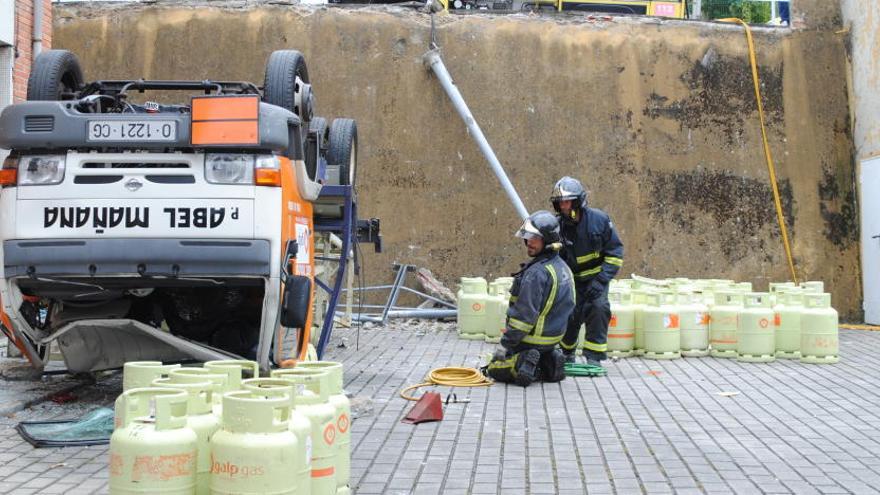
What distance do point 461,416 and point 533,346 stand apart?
1713 millimetres

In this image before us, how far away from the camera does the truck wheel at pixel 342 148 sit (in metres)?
9.41

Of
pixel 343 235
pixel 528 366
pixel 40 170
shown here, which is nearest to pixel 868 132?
pixel 528 366

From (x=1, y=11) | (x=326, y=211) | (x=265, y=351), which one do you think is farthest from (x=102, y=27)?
(x=265, y=351)

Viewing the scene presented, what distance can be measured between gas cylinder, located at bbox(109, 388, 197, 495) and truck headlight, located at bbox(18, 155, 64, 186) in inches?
155

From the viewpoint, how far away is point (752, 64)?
1630cm

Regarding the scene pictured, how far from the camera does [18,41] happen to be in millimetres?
11312

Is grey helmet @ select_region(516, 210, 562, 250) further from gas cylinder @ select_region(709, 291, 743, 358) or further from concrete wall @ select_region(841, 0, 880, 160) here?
concrete wall @ select_region(841, 0, 880, 160)

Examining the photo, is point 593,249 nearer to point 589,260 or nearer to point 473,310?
point 589,260

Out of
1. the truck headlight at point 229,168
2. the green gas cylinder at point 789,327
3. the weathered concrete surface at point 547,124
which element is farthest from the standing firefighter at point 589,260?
the weathered concrete surface at point 547,124

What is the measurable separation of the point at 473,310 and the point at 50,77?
6.61m

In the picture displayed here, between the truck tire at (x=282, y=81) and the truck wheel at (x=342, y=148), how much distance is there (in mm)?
1234

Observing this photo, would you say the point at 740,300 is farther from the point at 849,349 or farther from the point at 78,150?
the point at 78,150

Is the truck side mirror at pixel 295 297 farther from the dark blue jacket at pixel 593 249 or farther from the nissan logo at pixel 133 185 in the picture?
the dark blue jacket at pixel 593 249

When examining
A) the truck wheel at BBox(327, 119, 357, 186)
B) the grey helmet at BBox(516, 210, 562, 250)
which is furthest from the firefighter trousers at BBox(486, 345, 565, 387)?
the truck wheel at BBox(327, 119, 357, 186)
